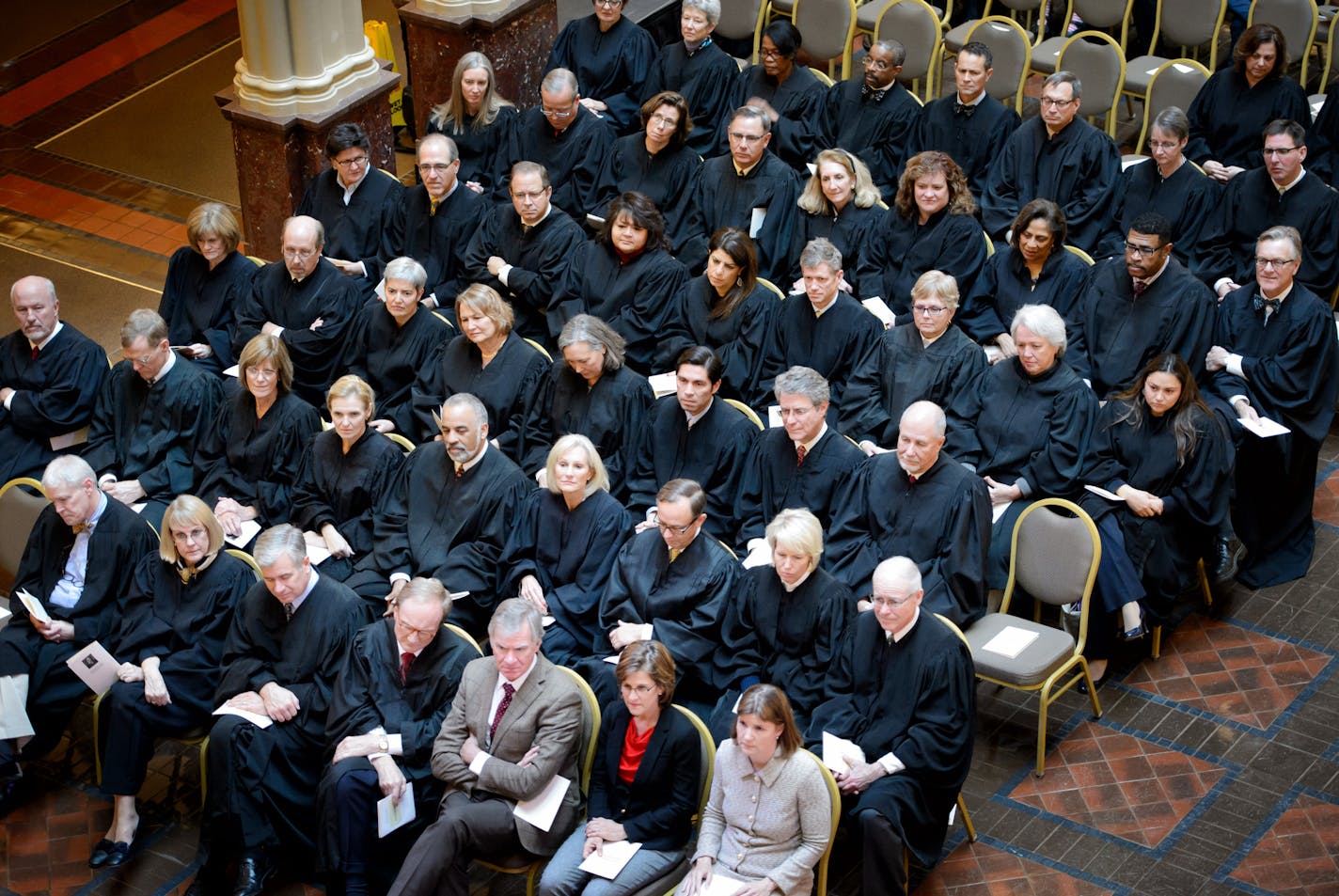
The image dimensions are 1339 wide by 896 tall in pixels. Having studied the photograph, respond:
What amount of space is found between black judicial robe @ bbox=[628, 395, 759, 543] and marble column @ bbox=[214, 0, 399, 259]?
3.65 metres

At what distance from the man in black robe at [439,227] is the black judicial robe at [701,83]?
1.93 m

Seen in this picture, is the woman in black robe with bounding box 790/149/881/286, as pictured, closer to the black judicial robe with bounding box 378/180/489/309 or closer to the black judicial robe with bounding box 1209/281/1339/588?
the black judicial robe with bounding box 378/180/489/309

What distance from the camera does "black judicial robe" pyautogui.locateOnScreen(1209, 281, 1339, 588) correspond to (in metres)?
8.31

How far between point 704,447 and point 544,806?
87.8 inches

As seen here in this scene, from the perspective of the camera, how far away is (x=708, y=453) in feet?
26.3

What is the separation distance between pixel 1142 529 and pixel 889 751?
6.30 ft

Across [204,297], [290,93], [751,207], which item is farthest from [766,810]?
[290,93]

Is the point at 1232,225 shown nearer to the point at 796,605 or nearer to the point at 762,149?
the point at 762,149

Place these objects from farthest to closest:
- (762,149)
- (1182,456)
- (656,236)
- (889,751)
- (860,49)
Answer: (860,49), (762,149), (656,236), (1182,456), (889,751)

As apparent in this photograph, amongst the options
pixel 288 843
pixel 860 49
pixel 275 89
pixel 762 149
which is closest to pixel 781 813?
pixel 288 843

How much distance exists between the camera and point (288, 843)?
6906 millimetres

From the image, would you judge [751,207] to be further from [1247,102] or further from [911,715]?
[911,715]

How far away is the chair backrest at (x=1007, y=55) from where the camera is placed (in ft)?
36.9

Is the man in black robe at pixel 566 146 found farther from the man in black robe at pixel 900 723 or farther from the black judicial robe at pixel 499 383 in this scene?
the man in black robe at pixel 900 723
